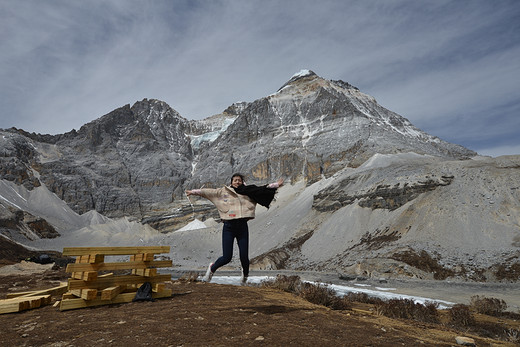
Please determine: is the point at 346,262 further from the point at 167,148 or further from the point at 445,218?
the point at 167,148

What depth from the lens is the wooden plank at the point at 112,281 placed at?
6.22m

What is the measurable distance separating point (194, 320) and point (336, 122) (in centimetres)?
8883

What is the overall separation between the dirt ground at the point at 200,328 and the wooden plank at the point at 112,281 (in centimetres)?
42

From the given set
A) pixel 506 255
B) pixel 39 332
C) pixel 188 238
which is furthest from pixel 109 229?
pixel 39 332

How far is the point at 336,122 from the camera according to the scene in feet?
295

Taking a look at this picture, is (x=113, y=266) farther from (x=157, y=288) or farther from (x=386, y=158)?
(x=386, y=158)

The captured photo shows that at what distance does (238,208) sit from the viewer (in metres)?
6.42

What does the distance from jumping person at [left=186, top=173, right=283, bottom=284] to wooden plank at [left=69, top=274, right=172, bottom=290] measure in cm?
130

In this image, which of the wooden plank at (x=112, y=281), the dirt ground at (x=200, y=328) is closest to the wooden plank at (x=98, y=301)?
the dirt ground at (x=200, y=328)

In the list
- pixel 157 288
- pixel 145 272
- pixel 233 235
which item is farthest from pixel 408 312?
pixel 145 272

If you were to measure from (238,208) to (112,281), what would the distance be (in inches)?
109

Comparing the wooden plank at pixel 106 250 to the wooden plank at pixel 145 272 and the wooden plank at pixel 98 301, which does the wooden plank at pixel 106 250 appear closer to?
the wooden plank at pixel 145 272

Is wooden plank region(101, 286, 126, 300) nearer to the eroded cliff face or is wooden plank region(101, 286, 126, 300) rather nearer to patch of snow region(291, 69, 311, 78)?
the eroded cliff face

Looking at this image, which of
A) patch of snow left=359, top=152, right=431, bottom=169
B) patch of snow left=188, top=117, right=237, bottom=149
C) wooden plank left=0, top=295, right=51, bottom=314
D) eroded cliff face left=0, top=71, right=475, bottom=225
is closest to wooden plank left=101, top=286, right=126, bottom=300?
wooden plank left=0, top=295, right=51, bottom=314
